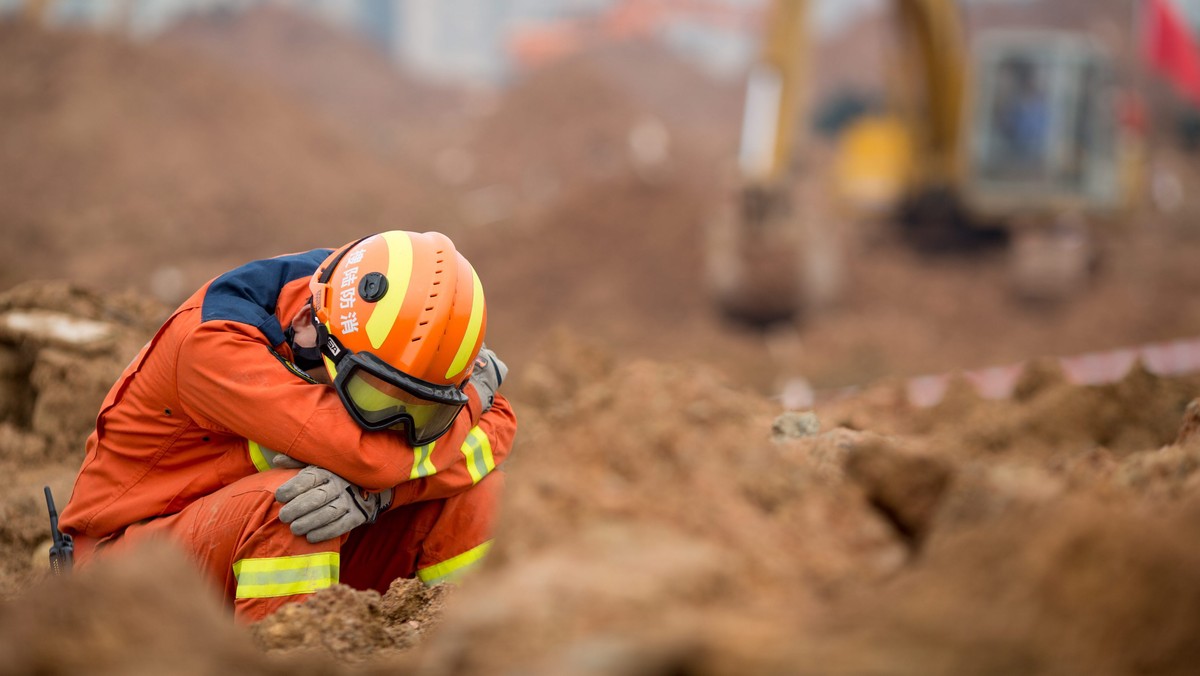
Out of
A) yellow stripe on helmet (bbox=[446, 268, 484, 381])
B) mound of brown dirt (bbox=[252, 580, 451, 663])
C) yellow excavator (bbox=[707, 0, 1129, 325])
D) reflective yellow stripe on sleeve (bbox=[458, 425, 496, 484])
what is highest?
yellow excavator (bbox=[707, 0, 1129, 325])

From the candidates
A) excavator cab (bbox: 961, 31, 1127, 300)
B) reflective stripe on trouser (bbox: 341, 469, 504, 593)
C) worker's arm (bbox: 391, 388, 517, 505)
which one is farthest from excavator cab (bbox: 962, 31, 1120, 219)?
reflective stripe on trouser (bbox: 341, 469, 504, 593)

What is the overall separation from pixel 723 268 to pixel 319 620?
36.4 feet

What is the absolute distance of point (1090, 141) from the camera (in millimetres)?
14461

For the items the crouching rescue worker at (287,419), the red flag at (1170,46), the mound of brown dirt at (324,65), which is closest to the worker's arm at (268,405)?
the crouching rescue worker at (287,419)

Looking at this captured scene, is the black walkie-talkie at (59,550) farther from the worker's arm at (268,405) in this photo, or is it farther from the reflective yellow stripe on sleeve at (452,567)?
the reflective yellow stripe on sleeve at (452,567)

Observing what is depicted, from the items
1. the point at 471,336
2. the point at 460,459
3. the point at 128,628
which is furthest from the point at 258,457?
the point at 128,628

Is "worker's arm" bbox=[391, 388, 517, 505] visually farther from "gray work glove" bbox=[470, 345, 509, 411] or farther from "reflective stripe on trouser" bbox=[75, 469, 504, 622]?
"reflective stripe on trouser" bbox=[75, 469, 504, 622]

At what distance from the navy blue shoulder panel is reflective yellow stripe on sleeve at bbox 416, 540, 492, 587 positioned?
2.64 ft

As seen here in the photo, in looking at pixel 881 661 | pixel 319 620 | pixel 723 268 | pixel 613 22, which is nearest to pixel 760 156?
pixel 723 268

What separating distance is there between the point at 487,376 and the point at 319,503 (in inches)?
31.3

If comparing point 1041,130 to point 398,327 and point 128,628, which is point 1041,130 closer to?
point 398,327

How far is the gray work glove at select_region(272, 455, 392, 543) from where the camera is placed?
2840mm

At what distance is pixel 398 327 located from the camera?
291 cm

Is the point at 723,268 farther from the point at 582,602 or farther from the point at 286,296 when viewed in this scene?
the point at 582,602
